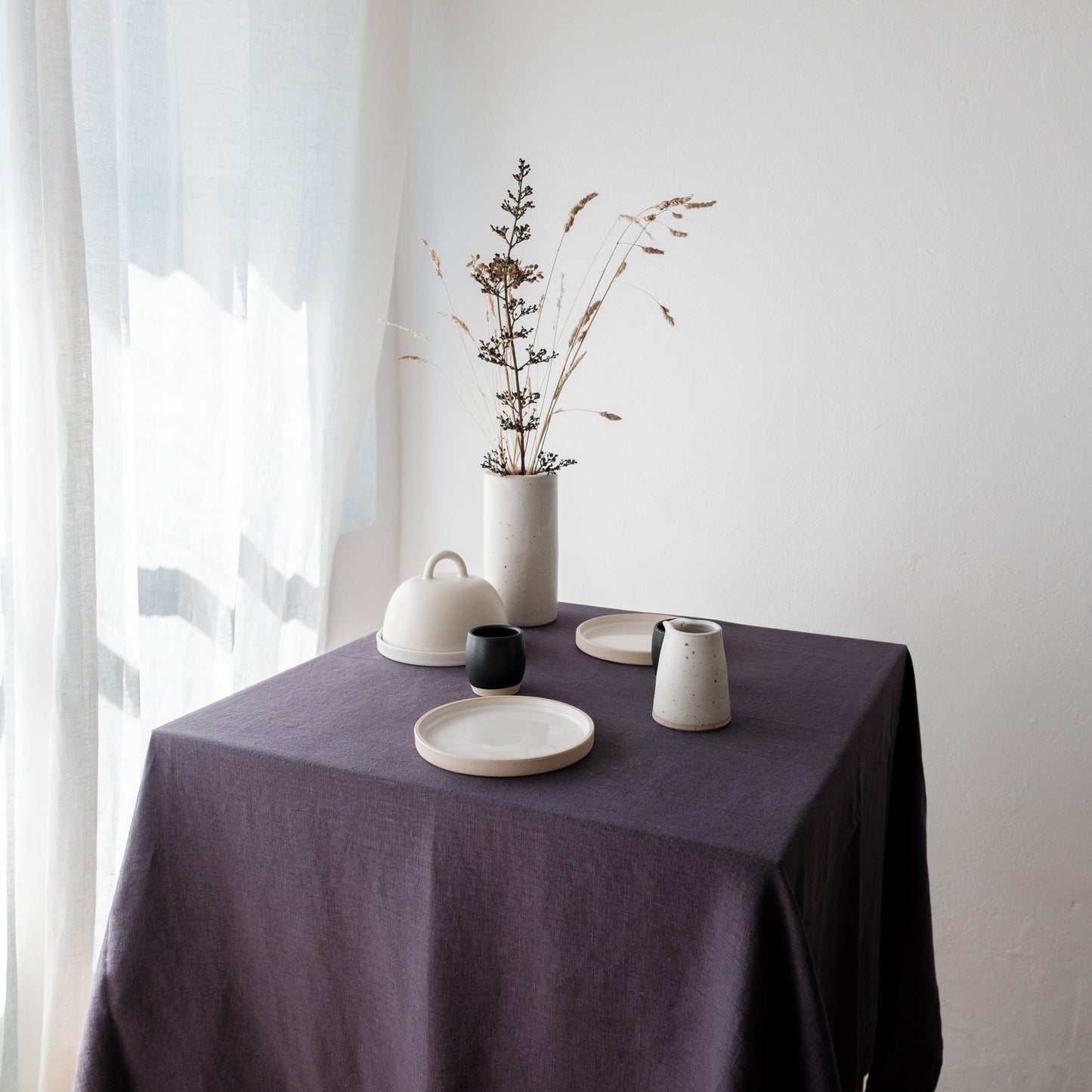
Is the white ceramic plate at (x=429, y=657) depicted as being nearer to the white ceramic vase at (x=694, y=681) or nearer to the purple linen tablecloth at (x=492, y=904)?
the purple linen tablecloth at (x=492, y=904)

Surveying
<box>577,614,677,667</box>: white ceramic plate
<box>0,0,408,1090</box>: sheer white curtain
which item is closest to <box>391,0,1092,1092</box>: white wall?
<box>0,0,408,1090</box>: sheer white curtain

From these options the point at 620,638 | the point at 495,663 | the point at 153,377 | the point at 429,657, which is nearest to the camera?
the point at 495,663

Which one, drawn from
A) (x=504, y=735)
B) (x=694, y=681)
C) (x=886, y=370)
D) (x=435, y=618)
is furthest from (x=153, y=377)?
(x=886, y=370)

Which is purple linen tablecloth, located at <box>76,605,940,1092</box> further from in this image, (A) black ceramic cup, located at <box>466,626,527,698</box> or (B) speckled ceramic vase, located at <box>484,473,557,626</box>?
(B) speckled ceramic vase, located at <box>484,473,557,626</box>

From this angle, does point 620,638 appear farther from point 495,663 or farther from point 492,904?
point 492,904

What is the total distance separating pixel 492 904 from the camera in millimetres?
998

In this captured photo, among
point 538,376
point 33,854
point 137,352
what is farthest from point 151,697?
point 538,376

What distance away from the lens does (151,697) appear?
177 centimetres

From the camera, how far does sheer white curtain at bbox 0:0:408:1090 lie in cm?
143

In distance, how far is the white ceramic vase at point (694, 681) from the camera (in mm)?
1181

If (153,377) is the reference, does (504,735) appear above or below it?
below

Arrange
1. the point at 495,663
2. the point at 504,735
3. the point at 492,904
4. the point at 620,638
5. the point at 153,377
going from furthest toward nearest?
the point at 153,377 → the point at 620,638 → the point at 495,663 → the point at 504,735 → the point at 492,904

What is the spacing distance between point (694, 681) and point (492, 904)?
0.36 meters

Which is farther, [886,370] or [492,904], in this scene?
[886,370]
